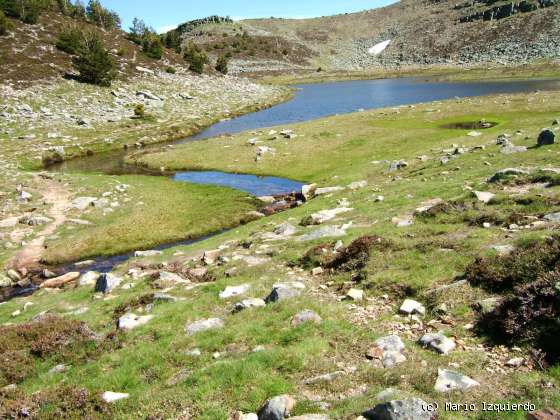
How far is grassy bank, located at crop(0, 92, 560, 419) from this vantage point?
9.15 m

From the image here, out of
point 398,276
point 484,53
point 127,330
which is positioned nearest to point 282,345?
point 398,276

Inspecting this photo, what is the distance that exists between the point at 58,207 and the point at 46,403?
27.0 m

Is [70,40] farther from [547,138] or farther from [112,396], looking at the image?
[112,396]

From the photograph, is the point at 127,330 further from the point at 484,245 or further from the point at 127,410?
the point at 484,245

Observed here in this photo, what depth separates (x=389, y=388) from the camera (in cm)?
870

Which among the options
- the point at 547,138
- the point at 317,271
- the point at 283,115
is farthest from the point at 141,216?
the point at 283,115

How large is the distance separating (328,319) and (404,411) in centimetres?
470

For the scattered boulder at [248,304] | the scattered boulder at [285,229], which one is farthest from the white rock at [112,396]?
the scattered boulder at [285,229]

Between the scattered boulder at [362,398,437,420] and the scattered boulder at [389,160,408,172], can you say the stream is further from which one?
the scattered boulder at [362,398,437,420]

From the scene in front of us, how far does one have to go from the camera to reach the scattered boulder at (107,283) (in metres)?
19.3

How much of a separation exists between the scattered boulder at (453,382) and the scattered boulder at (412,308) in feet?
10.1

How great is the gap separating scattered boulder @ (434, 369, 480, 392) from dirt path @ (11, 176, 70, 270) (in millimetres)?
25060

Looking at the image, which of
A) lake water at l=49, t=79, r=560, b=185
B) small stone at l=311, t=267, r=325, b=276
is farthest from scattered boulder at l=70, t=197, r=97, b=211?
small stone at l=311, t=267, r=325, b=276

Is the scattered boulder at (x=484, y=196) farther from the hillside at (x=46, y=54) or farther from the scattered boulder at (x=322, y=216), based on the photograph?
the hillside at (x=46, y=54)
